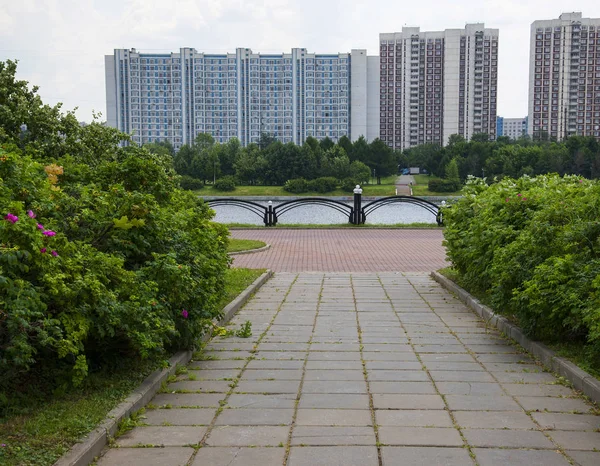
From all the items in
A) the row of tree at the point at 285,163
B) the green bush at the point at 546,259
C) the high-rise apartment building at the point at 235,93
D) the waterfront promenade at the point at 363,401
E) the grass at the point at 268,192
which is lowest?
the waterfront promenade at the point at 363,401

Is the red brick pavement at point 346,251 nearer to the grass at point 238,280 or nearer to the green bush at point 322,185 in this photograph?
the grass at point 238,280

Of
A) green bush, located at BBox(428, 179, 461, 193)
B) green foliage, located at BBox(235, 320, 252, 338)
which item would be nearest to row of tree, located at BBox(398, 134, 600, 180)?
green bush, located at BBox(428, 179, 461, 193)

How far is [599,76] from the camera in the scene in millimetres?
106062

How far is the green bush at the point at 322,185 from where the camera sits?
2544 inches

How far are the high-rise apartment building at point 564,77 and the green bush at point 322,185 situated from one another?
53.6 m

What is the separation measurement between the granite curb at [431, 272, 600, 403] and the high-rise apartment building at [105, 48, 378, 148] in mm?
114863

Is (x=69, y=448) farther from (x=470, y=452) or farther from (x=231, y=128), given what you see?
(x=231, y=128)

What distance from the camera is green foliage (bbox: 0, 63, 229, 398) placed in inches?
146

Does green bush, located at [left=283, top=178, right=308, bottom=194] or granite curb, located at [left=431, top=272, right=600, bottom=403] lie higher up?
green bush, located at [left=283, top=178, right=308, bottom=194]

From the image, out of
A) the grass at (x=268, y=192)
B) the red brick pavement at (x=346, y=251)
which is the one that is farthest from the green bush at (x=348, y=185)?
the red brick pavement at (x=346, y=251)

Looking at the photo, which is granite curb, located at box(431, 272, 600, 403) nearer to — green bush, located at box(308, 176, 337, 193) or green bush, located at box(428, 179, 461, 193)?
green bush, located at box(308, 176, 337, 193)

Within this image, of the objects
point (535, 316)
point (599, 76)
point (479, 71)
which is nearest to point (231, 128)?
point (479, 71)

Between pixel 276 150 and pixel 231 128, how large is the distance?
168ft

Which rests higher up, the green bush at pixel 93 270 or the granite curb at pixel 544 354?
the green bush at pixel 93 270
